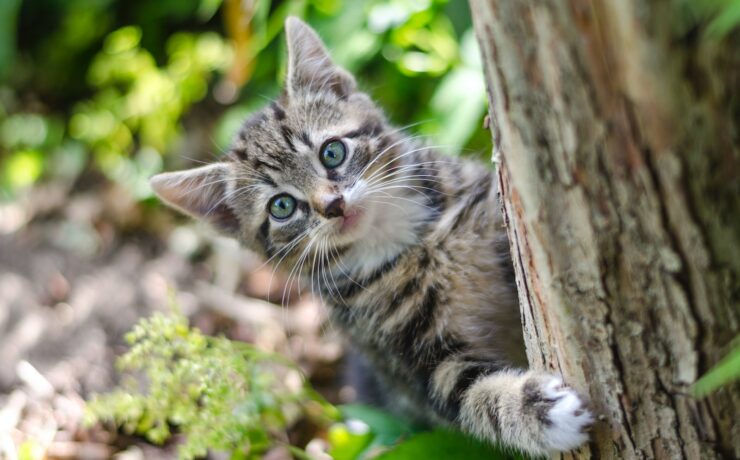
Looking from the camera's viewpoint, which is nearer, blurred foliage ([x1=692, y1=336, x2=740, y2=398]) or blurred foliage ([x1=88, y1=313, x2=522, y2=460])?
blurred foliage ([x1=692, y1=336, x2=740, y2=398])

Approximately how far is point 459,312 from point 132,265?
2.33 meters

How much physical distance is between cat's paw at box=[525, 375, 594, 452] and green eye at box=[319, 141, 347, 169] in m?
0.98

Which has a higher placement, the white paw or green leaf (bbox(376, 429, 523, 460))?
the white paw

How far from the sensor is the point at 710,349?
1.26m

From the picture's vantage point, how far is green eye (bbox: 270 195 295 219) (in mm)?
2289

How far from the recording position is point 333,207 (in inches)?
83.5

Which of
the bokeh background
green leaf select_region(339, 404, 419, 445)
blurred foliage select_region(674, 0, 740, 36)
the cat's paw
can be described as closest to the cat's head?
the bokeh background

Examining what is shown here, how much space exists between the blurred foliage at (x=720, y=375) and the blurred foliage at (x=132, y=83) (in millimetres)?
2232

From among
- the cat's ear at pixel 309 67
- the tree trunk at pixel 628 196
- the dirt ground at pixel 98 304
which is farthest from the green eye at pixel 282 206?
the tree trunk at pixel 628 196

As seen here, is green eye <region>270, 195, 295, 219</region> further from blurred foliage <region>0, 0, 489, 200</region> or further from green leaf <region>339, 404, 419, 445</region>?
blurred foliage <region>0, 0, 489, 200</region>

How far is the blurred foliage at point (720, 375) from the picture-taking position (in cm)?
95

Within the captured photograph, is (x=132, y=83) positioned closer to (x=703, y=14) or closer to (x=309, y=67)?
(x=309, y=67)

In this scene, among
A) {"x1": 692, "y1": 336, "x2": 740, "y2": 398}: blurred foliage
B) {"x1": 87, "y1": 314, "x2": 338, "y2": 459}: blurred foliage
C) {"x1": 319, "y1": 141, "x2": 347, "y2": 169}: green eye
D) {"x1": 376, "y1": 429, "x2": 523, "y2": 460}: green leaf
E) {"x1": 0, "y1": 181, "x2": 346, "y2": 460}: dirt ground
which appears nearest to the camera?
{"x1": 692, "y1": 336, "x2": 740, "y2": 398}: blurred foliage

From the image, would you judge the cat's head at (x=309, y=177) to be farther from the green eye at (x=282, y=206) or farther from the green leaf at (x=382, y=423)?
the green leaf at (x=382, y=423)
